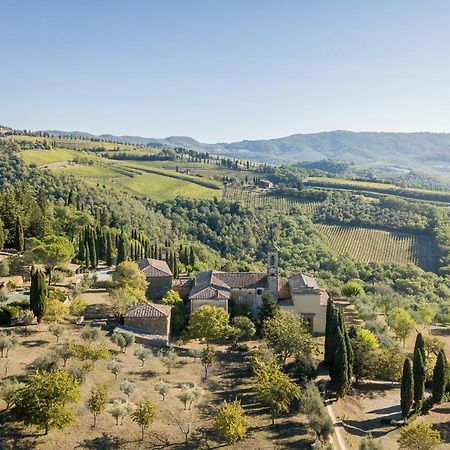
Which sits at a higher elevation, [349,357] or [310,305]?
[310,305]

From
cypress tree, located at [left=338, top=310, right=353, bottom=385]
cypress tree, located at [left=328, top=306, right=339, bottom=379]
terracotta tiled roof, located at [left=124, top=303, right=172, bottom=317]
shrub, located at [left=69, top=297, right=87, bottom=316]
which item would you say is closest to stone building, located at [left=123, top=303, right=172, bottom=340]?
terracotta tiled roof, located at [left=124, top=303, right=172, bottom=317]

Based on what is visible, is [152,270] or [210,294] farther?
[152,270]

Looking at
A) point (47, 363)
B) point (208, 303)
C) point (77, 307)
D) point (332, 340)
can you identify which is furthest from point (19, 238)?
point (332, 340)

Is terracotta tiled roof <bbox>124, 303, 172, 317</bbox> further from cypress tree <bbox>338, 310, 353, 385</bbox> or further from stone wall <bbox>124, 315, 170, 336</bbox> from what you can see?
cypress tree <bbox>338, 310, 353, 385</bbox>

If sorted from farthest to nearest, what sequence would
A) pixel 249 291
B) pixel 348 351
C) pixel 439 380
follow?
pixel 249 291
pixel 348 351
pixel 439 380

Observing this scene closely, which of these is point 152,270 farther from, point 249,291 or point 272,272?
point 272,272

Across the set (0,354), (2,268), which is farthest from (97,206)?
(0,354)

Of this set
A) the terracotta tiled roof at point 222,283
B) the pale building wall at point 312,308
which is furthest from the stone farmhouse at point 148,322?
the pale building wall at point 312,308

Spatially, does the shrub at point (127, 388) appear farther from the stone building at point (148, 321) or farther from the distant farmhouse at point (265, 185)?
the distant farmhouse at point (265, 185)
